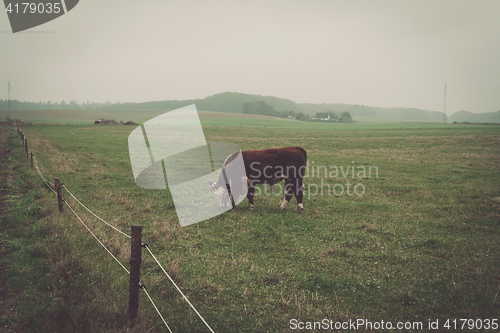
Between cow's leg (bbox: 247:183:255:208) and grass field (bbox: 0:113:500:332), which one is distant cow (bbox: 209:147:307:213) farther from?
grass field (bbox: 0:113:500:332)

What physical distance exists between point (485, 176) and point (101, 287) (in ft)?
64.6

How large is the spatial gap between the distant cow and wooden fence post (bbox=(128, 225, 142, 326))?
6631 millimetres

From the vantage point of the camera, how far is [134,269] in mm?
4086

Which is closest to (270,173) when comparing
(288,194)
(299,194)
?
(288,194)

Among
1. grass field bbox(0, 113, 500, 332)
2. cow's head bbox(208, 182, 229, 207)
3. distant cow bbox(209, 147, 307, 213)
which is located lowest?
grass field bbox(0, 113, 500, 332)

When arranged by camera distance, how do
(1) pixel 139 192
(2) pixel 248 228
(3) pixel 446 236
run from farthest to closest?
(1) pixel 139 192 → (2) pixel 248 228 → (3) pixel 446 236

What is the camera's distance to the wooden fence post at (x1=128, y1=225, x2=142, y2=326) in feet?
13.2

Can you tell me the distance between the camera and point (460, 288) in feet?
17.7

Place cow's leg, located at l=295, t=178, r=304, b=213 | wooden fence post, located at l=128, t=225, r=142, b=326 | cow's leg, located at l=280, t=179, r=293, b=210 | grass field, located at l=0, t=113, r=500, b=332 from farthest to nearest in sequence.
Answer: cow's leg, located at l=280, t=179, r=293, b=210
cow's leg, located at l=295, t=178, r=304, b=213
grass field, located at l=0, t=113, r=500, b=332
wooden fence post, located at l=128, t=225, r=142, b=326

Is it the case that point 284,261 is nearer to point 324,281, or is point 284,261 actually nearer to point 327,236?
point 324,281

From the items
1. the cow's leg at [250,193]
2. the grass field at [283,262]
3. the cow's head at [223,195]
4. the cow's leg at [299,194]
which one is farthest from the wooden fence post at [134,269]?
the cow's leg at [299,194]

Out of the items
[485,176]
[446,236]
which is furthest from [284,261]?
[485,176]

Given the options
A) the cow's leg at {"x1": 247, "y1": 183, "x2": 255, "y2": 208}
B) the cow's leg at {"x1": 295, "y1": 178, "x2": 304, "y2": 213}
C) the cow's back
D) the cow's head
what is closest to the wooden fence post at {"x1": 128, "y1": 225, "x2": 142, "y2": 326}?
the cow's head

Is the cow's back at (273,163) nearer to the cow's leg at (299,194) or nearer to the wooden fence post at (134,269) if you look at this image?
the cow's leg at (299,194)
